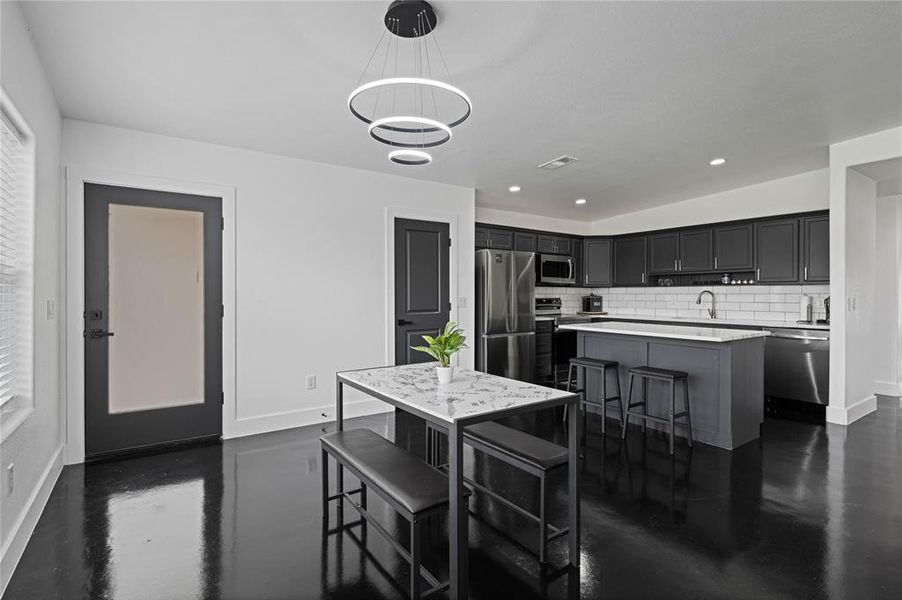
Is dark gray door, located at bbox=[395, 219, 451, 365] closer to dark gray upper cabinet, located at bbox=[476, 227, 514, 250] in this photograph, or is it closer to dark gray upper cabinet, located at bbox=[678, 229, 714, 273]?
dark gray upper cabinet, located at bbox=[476, 227, 514, 250]

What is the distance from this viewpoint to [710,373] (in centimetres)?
380

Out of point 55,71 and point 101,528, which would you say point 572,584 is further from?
point 55,71

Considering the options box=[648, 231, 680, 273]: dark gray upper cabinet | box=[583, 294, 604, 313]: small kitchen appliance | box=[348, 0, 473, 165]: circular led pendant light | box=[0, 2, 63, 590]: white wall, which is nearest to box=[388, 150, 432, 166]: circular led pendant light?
box=[348, 0, 473, 165]: circular led pendant light

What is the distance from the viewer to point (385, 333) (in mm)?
4984

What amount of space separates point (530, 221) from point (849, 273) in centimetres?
403

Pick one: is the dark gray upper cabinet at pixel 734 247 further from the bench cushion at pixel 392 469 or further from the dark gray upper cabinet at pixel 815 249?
the bench cushion at pixel 392 469

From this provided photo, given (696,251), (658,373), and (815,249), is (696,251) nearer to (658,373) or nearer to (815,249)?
(815,249)

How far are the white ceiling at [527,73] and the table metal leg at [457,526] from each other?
78.1 inches

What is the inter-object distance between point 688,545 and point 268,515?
225 centimetres

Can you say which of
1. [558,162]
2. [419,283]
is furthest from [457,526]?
[558,162]

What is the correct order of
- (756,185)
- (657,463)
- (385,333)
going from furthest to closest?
1. (756,185)
2. (385,333)
3. (657,463)

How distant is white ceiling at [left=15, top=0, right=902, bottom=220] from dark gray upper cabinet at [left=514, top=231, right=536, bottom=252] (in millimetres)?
2306

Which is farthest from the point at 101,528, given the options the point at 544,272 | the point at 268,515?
the point at 544,272

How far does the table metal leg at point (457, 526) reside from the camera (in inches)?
70.1
